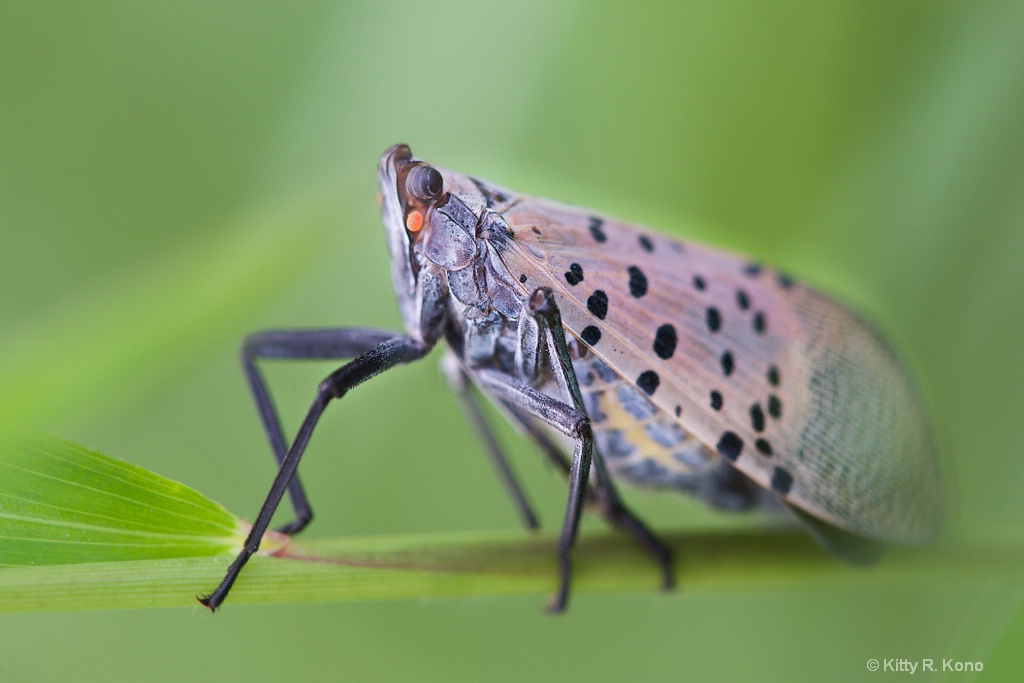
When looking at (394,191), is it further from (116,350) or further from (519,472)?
(519,472)

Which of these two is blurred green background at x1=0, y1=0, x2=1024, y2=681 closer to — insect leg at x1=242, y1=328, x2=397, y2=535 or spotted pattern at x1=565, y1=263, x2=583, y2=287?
insect leg at x1=242, y1=328, x2=397, y2=535

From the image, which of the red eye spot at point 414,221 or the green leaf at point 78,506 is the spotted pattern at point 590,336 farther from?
the green leaf at point 78,506

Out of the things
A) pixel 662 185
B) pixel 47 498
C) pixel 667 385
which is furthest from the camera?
pixel 662 185

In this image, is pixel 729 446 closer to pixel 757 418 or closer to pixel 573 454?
pixel 757 418

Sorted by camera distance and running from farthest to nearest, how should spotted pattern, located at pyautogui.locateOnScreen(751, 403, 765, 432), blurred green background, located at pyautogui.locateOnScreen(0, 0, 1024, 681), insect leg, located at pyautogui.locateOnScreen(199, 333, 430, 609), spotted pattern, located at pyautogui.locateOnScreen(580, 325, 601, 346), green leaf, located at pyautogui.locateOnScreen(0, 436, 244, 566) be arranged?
blurred green background, located at pyautogui.locateOnScreen(0, 0, 1024, 681), spotted pattern, located at pyautogui.locateOnScreen(751, 403, 765, 432), spotted pattern, located at pyautogui.locateOnScreen(580, 325, 601, 346), insect leg, located at pyautogui.locateOnScreen(199, 333, 430, 609), green leaf, located at pyautogui.locateOnScreen(0, 436, 244, 566)

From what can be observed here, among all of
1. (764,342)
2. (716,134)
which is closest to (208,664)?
(764,342)

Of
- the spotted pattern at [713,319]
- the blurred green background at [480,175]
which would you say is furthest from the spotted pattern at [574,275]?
the blurred green background at [480,175]

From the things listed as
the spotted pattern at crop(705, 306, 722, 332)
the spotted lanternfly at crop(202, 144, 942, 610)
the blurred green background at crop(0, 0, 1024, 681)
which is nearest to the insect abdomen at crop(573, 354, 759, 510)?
the spotted lanternfly at crop(202, 144, 942, 610)
